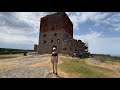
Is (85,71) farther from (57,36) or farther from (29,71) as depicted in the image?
(57,36)

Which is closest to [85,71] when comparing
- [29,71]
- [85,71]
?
[85,71]

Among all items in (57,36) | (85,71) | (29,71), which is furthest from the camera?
(57,36)

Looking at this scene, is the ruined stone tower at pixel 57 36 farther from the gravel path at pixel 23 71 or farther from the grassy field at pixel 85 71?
the gravel path at pixel 23 71

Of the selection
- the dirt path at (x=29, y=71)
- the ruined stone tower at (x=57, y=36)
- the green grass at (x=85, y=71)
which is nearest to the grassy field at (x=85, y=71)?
the green grass at (x=85, y=71)

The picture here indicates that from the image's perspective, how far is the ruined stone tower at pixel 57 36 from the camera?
32.5m

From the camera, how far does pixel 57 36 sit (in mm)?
35250

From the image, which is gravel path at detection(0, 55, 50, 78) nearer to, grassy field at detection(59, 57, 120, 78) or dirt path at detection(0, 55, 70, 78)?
dirt path at detection(0, 55, 70, 78)

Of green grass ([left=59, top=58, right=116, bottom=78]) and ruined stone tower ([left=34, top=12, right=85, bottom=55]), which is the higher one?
ruined stone tower ([left=34, top=12, right=85, bottom=55])

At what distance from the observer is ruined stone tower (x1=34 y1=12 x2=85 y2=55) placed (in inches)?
1278

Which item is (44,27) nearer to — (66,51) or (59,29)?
(59,29)

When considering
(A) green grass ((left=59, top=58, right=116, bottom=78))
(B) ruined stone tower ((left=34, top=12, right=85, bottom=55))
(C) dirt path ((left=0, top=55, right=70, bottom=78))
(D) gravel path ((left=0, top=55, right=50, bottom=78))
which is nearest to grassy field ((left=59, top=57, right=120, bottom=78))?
(A) green grass ((left=59, top=58, right=116, bottom=78))
